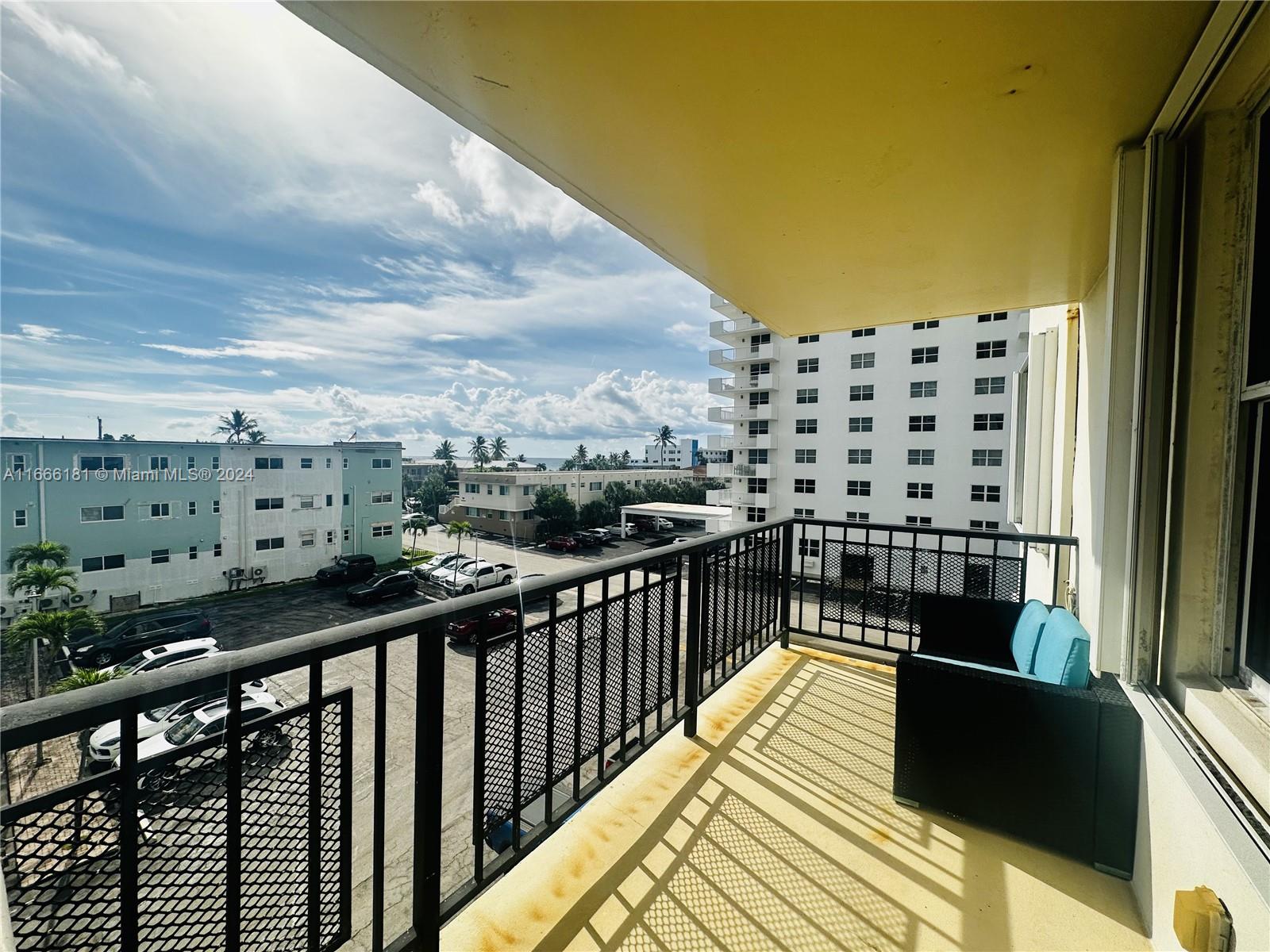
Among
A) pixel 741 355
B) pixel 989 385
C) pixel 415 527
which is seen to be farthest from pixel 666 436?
pixel 415 527

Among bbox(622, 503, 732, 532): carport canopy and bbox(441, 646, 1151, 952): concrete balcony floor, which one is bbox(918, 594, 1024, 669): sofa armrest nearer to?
bbox(441, 646, 1151, 952): concrete balcony floor

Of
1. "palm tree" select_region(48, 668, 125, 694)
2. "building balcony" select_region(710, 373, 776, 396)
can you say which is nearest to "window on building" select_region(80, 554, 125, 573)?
"palm tree" select_region(48, 668, 125, 694)

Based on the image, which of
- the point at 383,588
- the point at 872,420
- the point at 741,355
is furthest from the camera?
the point at 741,355

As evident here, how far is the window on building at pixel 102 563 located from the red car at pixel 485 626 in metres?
2.21

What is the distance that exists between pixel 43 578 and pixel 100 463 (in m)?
0.58

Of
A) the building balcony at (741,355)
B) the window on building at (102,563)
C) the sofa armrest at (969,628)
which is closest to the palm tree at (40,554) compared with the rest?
the window on building at (102,563)

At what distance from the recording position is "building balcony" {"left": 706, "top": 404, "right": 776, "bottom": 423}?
21.5 metres

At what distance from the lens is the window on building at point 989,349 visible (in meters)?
16.7

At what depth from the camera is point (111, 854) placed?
709mm

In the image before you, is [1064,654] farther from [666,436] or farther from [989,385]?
[666,436]

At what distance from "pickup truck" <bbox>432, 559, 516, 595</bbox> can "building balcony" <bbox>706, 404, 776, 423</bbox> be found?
65.5 ft

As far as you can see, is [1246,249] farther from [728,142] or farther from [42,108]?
[42,108]

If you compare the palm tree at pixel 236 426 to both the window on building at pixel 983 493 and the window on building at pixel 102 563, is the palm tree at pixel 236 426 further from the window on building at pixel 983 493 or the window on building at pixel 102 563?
the window on building at pixel 983 493

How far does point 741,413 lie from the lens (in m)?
22.4
